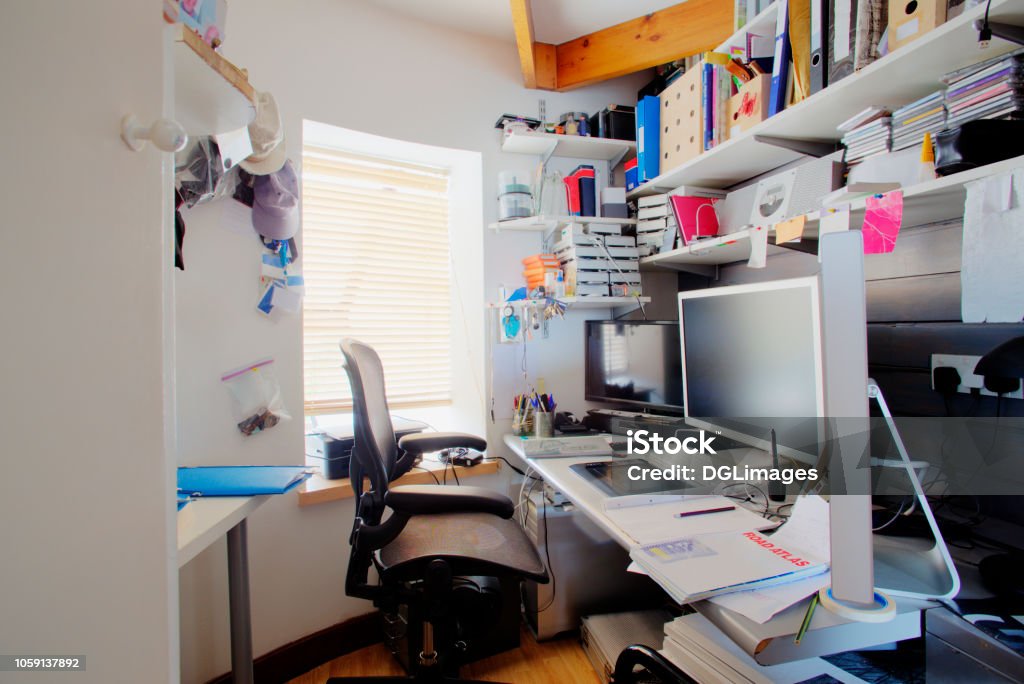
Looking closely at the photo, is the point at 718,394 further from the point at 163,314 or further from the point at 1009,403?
the point at 163,314

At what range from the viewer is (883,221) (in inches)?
40.2

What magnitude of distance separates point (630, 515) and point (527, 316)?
1123mm

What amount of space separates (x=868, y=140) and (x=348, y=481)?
6.83ft

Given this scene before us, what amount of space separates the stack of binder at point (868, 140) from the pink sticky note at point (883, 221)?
0.21 meters

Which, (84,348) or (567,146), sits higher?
(567,146)

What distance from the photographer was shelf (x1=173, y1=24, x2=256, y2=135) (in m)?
0.72

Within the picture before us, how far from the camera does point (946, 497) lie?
1131mm

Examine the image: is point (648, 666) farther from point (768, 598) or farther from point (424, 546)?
point (424, 546)

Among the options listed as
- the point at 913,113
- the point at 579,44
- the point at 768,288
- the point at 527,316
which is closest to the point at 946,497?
the point at 768,288

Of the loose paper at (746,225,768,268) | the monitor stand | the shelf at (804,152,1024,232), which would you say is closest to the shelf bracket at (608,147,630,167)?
the loose paper at (746,225,768,268)

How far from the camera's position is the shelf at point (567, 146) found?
2.02 m

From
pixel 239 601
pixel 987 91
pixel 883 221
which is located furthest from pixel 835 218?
pixel 239 601

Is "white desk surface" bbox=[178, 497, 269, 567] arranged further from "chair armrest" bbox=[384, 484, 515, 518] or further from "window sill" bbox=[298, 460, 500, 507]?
"window sill" bbox=[298, 460, 500, 507]

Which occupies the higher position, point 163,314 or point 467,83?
point 467,83
